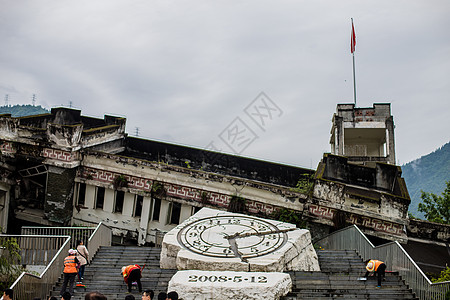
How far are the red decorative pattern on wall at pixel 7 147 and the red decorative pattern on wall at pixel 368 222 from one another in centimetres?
1693

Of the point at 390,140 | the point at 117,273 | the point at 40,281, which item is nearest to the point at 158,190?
the point at 117,273

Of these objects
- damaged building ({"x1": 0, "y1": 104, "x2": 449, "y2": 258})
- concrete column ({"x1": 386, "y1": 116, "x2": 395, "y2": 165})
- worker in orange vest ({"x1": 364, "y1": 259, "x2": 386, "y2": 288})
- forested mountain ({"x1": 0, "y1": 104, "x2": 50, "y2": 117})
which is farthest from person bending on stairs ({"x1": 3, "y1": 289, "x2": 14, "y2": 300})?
forested mountain ({"x1": 0, "y1": 104, "x2": 50, "y2": 117})

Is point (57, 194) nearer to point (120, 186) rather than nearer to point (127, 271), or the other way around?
point (120, 186)

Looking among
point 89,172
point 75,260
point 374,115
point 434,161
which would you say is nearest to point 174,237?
point 75,260

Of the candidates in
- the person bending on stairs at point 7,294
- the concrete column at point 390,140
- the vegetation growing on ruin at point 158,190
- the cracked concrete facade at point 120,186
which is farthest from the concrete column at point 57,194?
the concrete column at point 390,140

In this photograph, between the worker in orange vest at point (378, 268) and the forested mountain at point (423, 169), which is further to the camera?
the forested mountain at point (423, 169)

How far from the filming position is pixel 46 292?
1307 cm

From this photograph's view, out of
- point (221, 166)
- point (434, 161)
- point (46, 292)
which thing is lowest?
point (46, 292)

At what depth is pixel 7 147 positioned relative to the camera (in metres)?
24.7

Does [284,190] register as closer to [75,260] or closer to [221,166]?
[221,166]

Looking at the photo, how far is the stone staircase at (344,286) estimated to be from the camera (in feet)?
40.7

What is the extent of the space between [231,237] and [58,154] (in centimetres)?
1294

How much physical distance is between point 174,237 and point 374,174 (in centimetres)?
1334

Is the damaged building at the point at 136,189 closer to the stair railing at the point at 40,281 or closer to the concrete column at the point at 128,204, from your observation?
the concrete column at the point at 128,204
